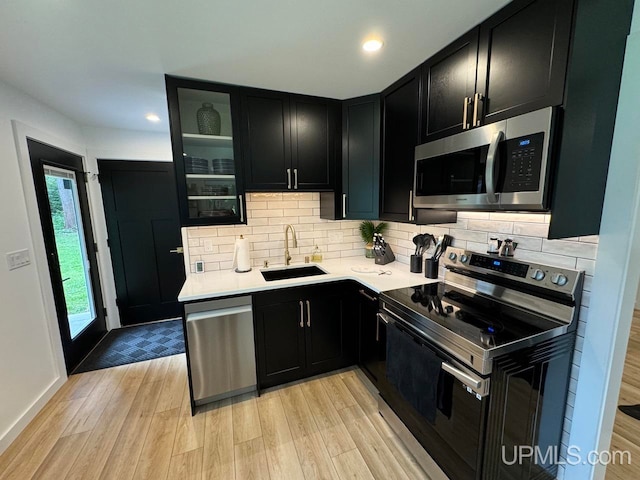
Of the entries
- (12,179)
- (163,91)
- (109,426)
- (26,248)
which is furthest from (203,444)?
(163,91)

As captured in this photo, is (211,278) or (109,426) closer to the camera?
(109,426)

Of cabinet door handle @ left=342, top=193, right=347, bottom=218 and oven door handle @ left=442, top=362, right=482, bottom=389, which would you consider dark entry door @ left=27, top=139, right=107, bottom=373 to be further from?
oven door handle @ left=442, top=362, right=482, bottom=389

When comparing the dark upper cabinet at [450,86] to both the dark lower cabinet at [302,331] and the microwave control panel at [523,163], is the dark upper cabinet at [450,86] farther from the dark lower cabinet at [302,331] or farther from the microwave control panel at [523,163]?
the dark lower cabinet at [302,331]

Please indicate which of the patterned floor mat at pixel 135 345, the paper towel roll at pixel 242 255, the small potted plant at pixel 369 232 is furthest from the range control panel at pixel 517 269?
the patterned floor mat at pixel 135 345

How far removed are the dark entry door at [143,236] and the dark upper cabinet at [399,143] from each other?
270 cm

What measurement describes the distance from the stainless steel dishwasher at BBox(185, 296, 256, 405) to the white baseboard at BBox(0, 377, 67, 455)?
3.82 feet

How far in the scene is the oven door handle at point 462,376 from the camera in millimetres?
1144

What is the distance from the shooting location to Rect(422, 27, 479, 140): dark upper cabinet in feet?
4.72

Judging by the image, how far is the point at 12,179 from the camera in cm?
199

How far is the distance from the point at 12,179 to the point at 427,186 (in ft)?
9.95

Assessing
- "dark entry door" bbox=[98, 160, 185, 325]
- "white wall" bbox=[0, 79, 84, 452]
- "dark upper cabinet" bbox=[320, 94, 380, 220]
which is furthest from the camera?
"dark entry door" bbox=[98, 160, 185, 325]

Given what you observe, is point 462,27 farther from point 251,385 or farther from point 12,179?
point 12,179

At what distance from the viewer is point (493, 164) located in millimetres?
1237

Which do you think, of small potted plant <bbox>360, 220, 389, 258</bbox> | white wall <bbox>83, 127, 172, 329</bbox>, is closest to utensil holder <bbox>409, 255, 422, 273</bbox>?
small potted plant <bbox>360, 220, 389, 258</bbox>
